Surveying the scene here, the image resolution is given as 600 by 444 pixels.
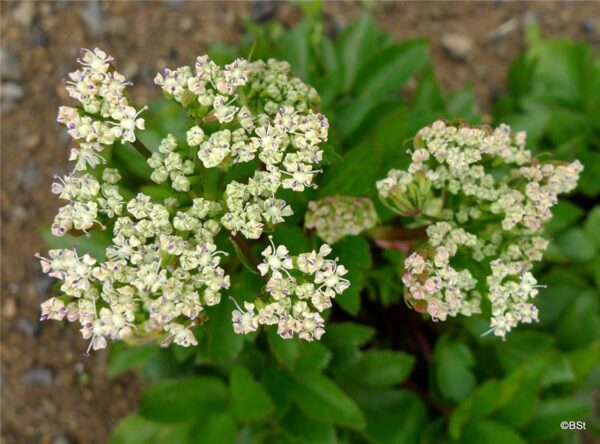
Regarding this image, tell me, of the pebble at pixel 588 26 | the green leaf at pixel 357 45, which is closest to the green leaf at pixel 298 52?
the green leaf at pixel 357 45

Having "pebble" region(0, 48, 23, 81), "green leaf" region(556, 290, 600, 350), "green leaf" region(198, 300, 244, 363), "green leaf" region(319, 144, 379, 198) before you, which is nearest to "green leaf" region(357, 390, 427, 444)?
"green leaf" region(556, 290, 600, 350)

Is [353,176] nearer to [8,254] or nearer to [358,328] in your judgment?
[358,328]

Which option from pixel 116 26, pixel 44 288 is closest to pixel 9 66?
pixel 116 26

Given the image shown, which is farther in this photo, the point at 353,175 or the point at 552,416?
the point at 552,416

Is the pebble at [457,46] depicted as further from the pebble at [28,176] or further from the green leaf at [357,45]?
the pebble at [28,176]

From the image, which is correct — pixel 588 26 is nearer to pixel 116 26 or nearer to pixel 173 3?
pixel 173 3

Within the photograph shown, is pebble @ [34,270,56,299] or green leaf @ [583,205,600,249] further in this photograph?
pebble @ [34,270,56,299]

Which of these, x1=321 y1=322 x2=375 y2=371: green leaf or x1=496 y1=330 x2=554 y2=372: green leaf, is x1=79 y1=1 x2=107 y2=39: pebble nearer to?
x1=321 y1=322 x2=375 y2=371: green leaf
